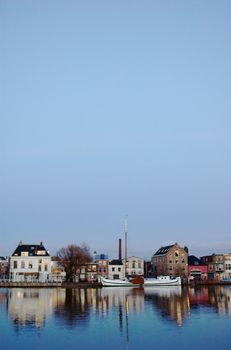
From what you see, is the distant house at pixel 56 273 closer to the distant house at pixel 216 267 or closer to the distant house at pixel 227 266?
the distant house at pixel 216 267

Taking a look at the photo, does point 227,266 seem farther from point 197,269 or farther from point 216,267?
point 197,269

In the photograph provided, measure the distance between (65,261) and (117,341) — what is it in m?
74.6

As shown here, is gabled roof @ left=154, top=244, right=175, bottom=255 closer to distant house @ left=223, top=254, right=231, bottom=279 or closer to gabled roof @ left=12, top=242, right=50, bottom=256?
distant house @ left=223, top=254, right=231, bottom=279

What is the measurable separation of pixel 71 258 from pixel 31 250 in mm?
12775

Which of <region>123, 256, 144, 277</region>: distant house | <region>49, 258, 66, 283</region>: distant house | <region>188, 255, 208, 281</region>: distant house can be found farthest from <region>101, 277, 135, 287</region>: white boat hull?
<region>188, 255, 208, 281</region>: distant house

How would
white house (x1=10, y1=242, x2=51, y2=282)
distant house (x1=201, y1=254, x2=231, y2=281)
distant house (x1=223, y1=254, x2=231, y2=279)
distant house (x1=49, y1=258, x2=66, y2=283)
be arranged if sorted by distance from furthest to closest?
distant house (x1=201, y1=254, x2=231, y2=281)
distant house (x1=223, y1=254, x2=231, y2=279)
distant house (x1=49, y1=258, x2=66, y2=283)
white house (x1=10, y1=242, x2=51, y2=282)

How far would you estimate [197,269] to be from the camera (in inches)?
4599

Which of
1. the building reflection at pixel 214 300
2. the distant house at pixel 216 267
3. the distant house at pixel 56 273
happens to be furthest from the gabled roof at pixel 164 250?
the building reflection at pixel 214 300

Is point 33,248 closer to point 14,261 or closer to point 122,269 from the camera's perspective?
point 14,261

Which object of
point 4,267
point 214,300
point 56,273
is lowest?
point 214,300

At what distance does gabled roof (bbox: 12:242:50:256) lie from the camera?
10269 cm

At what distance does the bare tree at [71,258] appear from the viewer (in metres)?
95.4

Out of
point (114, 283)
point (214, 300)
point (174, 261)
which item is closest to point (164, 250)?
point (174, 261)

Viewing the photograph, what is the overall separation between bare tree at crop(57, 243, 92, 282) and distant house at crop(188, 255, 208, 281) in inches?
1189
